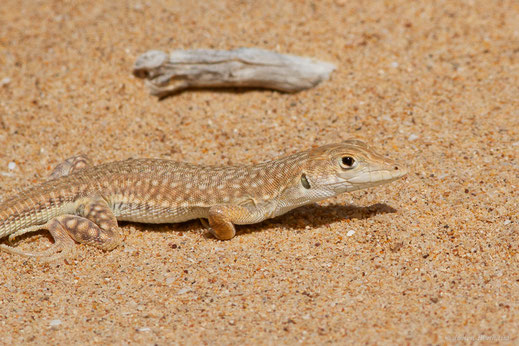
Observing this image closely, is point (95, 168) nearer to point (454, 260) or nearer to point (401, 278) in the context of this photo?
point (401, 278)

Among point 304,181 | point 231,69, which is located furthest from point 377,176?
point 231,69

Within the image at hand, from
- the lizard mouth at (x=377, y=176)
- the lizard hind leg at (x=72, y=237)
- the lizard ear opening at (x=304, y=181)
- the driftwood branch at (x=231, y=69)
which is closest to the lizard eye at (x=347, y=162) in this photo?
the lizard mouth at (x=377, y=176)

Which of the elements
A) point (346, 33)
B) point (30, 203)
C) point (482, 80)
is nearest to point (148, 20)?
point (346, 33)

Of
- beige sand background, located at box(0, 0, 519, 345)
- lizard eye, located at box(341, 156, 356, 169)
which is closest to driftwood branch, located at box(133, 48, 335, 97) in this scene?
beige sand background, located at box(0, 0, 519, 345)

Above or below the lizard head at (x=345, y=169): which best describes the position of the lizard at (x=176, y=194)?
below

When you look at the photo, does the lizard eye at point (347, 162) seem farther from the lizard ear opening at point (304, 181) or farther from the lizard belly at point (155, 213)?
the lizard belly at point (155, 213)

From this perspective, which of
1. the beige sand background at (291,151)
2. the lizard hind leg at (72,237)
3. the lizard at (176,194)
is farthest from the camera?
the lizard hind leg at (72,237)
